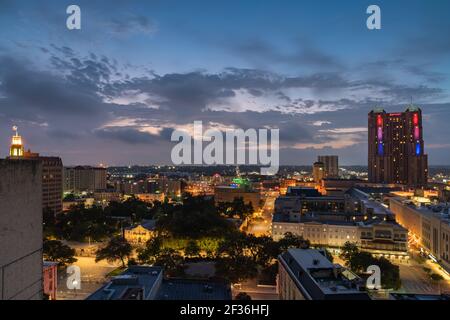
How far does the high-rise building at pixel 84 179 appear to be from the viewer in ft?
217

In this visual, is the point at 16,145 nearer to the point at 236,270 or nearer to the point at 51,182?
the point at 51,182

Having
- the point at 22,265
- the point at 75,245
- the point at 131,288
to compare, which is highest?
the point at 22,265

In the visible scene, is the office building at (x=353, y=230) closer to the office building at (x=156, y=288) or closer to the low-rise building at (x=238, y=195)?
the low-rise building at (x=238, y=195)

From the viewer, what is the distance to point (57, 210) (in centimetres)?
3838

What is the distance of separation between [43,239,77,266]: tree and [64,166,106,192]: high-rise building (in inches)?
1931

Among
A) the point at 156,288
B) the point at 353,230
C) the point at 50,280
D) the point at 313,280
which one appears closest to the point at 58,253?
the point at 50,280

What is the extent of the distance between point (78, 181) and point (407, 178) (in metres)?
62.8

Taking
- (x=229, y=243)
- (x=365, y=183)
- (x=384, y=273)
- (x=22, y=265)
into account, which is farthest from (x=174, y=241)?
(x=365, y=183)

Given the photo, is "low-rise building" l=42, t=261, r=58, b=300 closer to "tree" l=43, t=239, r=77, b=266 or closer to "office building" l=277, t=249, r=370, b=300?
"tree" l=43, t=239, r=77, b=266

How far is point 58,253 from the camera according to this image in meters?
19.0

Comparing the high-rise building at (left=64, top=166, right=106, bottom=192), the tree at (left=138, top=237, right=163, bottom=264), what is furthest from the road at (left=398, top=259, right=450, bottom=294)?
the high-rise building at (left=64, top=166, right=106, bottom=192)

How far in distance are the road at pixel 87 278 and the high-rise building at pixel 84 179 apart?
47.4 meters

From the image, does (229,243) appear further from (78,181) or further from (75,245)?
(78,181)
